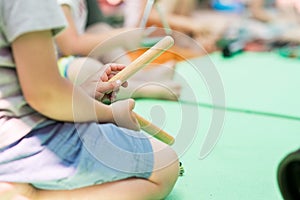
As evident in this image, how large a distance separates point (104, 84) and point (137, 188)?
182 mm

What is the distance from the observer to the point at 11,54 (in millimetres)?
554

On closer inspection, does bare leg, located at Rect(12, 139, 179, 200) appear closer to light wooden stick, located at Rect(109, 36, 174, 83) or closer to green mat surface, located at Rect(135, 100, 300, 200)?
green mat surface, located at Rect(135, 100, 300, 200)

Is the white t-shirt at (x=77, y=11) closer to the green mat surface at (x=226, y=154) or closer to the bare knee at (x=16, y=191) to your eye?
the green mat surface at (x=226, y=154)

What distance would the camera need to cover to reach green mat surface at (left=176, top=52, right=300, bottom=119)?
0.81 m

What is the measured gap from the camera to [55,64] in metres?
0.56

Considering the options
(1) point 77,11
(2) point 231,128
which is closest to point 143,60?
(2) point 231,128

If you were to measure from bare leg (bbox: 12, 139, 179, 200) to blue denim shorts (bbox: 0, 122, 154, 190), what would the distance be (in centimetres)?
1

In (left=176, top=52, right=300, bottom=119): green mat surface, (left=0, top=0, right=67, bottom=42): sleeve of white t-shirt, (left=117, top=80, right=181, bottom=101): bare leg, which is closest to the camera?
(left=0, top=0, right=67, bottom=42): sleeve of white t-shirt

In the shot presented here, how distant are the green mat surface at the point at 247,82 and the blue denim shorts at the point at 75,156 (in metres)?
0.17

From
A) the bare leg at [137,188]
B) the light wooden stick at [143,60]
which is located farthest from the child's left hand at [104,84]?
the bare leg at [137,188]

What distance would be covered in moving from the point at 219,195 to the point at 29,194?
0.92 feet

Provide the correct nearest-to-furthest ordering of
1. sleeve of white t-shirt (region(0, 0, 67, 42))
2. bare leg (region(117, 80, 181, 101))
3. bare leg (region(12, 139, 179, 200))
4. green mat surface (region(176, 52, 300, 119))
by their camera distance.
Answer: sleeve of white t-shirt (region(0, 0, 67, 42)) < bare leg (region(12, 139, 179, 200)) < green mat surface (region(176, 52, 300, 119)) < bare leg (region(117, 80, 181, 101))

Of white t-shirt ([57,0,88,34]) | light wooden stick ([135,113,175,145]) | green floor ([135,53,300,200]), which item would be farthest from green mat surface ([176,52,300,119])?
white t-shirt ([57,0,88,34])

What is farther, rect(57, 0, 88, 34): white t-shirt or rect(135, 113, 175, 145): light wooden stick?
rect(57, 0, 88, 34): white t-shirt
